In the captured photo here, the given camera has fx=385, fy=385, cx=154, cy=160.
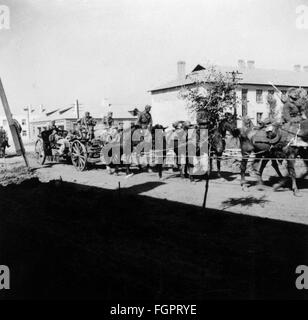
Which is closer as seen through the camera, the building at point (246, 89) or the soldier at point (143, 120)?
the soldier at point (143, 120)

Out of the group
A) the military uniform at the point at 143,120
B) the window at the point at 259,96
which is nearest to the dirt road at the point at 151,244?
the military uniform at the point at 143,120

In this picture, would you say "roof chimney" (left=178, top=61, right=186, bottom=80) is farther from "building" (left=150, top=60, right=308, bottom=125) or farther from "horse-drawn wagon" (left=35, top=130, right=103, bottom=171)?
"horse-drawn wagon" (left=35, top=130, right=103, bottom=171)

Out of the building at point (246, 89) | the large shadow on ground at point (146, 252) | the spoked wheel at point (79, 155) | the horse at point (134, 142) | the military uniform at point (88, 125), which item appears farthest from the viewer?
the building at point (246, 89)

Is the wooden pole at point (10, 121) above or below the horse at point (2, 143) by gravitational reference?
above

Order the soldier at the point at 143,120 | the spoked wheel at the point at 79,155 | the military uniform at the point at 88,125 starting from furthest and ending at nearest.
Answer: the military uniform at the point at 88,125
the spoked wheel at the point at 79,155
the soldier at the point at 143,120

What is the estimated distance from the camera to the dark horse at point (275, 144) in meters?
10.3

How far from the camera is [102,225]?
23.5 ft

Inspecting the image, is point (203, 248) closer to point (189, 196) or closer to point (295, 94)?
point (189, 196)

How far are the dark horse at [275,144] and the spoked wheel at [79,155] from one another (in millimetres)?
6044

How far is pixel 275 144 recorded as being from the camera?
10750mm

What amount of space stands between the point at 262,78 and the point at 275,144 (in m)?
34.0

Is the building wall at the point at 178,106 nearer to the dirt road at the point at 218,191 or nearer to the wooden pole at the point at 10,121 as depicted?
the dirt road at the point at 218,191

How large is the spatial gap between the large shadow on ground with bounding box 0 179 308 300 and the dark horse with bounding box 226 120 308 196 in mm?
3542
